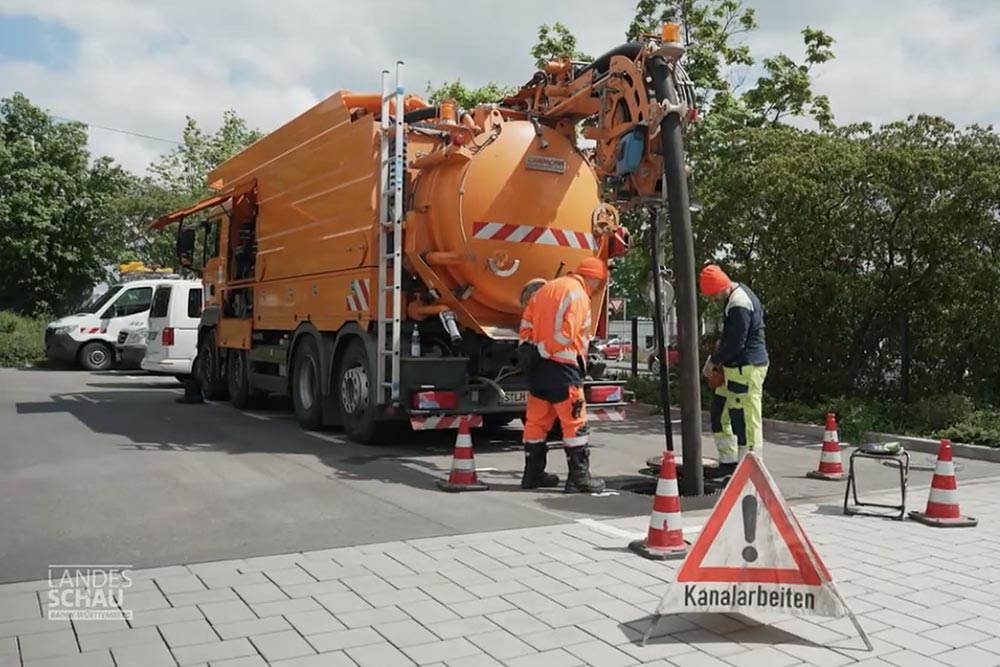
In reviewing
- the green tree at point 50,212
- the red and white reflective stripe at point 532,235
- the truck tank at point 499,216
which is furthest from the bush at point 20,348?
the red and white reflective stripe at point 532,235

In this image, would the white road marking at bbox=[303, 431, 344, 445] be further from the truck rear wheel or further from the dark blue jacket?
the dark blue jacket

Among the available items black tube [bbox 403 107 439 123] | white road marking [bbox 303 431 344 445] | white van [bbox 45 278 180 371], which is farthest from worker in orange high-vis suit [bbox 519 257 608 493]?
white van [bbox 45 278 180 371]

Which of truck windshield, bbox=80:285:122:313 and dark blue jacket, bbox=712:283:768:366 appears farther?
truck windshield, bbox=80:285:122:313

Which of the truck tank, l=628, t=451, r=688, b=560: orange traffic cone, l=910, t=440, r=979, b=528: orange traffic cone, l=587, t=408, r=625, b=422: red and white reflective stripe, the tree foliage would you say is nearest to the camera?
l=628, t=451, r=688, b=560: orange traffic cone

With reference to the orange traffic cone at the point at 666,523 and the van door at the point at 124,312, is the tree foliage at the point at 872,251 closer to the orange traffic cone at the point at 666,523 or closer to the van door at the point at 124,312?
the orange traffic cone at the point at 666,523

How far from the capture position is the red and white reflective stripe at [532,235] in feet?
29.0

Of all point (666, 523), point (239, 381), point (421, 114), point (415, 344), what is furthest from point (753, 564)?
point (239, 381)

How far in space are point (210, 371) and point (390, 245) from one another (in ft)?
22.7

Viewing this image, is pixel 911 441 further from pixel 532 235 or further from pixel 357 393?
pixel 357 393

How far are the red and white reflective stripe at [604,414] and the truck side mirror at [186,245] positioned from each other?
8372 mm

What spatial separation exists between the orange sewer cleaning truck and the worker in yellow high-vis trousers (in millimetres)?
1107

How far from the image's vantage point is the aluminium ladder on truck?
8.68m

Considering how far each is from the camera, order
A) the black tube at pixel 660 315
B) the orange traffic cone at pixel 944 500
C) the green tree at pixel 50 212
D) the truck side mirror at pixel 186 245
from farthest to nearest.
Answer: the green tree at pixel 50 212 → the truck side mirror at pixel 186 245 → the black tube at pixel 660 315 → the orange traffic cone at pixel 944 500

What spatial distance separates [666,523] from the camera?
17.5ft
